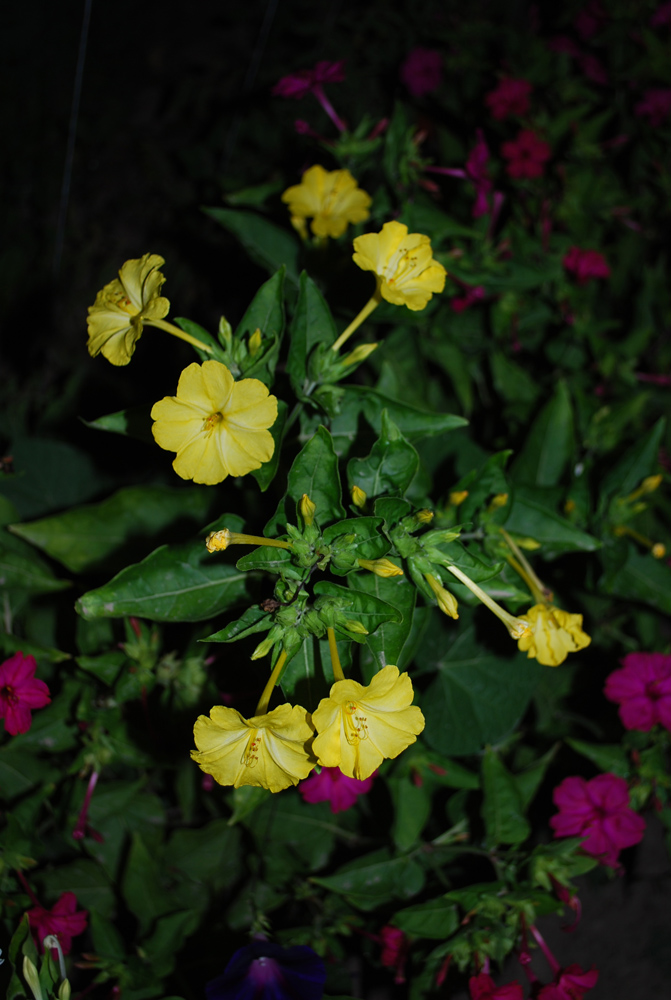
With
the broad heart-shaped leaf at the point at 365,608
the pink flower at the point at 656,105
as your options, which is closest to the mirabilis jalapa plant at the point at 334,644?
the broad heart-shaped leaf at the point at 365,608

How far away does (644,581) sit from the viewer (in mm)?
1635

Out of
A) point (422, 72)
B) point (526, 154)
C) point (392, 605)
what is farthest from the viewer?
point (422, 72)

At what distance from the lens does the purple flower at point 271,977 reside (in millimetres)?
1237

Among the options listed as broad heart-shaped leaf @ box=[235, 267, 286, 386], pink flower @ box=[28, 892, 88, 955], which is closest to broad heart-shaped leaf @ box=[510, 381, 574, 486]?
broad heart-shaped leaf @ box=[235, 267, 286, 386]

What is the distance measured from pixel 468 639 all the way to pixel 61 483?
54.2 inches

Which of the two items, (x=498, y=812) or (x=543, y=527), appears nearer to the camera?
(x=543, y=527)

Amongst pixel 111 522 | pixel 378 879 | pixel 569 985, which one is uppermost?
pixel 111 522

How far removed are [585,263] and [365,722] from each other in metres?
1.85

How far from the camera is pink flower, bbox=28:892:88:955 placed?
1271mm

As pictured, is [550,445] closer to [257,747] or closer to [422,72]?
[257,747]

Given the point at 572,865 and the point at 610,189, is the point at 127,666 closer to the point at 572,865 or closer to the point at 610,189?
the point at 572,865

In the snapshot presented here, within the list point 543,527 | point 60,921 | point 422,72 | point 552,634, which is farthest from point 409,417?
point 422,72

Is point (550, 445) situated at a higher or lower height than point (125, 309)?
lower

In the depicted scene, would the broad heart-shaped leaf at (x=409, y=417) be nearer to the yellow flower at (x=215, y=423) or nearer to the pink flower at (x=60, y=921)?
the yellow flower at (x=215, y=423)
